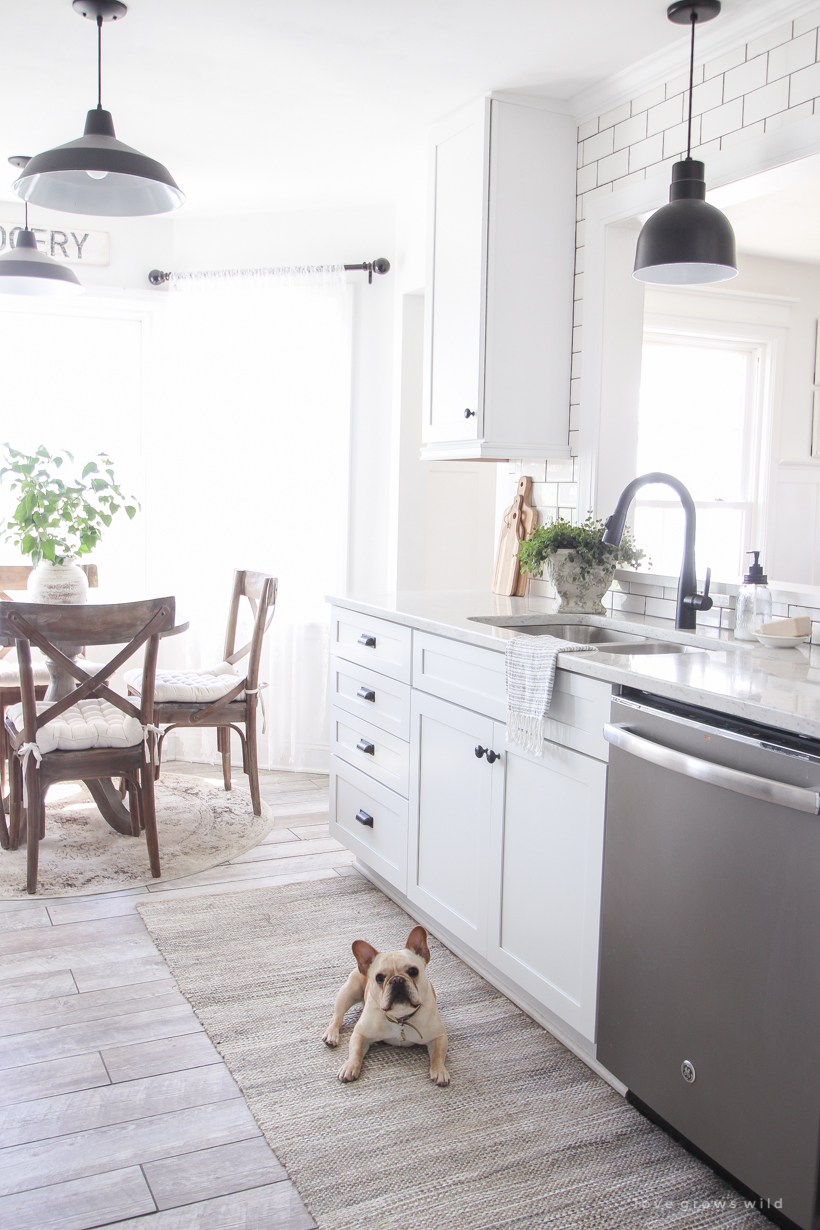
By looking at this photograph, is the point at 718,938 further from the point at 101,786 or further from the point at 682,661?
the point at 101,786

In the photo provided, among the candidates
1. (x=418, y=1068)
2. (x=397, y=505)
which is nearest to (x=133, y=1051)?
(x=418, y=1068)

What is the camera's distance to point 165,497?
4.59 m

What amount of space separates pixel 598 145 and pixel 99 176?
1.55 m

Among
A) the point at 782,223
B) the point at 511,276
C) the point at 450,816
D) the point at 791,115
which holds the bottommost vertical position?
the point at 450,816

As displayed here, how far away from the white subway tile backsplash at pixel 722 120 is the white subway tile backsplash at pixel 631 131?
0.26 meters

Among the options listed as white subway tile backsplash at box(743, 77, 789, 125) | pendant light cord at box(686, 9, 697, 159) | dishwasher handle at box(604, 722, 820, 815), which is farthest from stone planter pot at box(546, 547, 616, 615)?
white subway tile backsplash at box(743, 77, 789, 125)

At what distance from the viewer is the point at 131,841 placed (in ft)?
11.5

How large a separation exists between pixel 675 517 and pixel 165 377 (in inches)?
99.8

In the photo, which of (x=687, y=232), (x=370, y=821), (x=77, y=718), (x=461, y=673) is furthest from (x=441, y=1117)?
(x=687, y=232)

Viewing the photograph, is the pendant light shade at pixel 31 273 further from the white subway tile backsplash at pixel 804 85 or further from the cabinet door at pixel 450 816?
the white subway tile backsplash at pixel 804 85

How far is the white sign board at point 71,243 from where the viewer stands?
4.38m

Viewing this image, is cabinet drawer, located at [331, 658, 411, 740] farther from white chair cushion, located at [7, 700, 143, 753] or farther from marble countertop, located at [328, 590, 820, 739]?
white chair cushion, located at [7, 700, 143, 753]

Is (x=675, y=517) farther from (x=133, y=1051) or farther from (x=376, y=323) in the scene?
(x=133, y=1051)

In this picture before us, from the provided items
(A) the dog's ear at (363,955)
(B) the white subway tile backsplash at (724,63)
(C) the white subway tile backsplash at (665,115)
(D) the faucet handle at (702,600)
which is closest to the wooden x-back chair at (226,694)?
(A) the dog's ear at (363,955)
